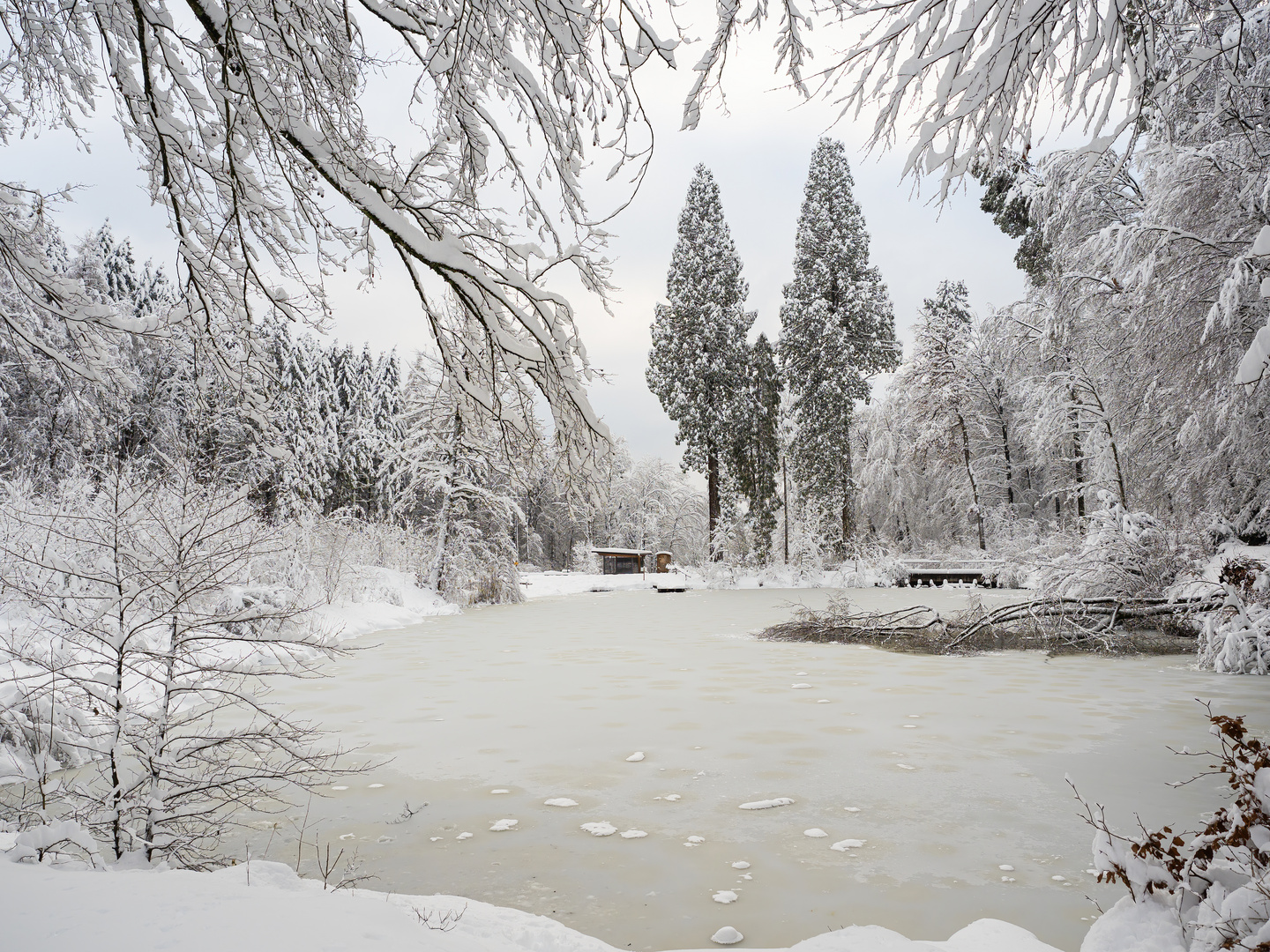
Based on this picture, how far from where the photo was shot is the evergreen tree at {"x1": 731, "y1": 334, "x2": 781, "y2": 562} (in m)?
25.5

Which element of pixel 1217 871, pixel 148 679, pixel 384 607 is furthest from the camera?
pixel 384 607

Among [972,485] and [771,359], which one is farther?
[771,359]

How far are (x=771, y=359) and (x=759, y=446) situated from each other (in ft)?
11.0

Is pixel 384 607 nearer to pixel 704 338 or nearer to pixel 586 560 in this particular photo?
pixel 704 338

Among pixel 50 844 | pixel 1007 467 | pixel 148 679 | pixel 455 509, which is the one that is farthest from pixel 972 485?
pixel 50 844

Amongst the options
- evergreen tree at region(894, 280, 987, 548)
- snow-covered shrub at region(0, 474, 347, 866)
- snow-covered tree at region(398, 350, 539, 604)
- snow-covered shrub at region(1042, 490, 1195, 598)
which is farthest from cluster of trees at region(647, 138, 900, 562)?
snow-covered shrub at region(0, 474, 347, 866)

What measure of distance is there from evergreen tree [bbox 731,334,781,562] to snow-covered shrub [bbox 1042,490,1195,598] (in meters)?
14.6

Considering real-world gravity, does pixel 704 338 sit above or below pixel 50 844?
above

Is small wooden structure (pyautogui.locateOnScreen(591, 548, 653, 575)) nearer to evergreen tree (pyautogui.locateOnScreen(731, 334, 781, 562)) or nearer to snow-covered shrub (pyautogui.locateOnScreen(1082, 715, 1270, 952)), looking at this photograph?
evergreen tree (pyautogui.locateOnScreen(731, 334, 781, 562))

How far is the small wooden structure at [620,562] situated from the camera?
3651 cm

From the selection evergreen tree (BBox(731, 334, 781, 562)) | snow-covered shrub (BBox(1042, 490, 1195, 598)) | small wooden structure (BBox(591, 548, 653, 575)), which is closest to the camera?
snow-covered shrub (BBox(1042, 490, 1195, 598))

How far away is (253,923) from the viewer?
5.90 feet

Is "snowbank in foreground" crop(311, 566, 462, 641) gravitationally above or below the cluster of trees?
below

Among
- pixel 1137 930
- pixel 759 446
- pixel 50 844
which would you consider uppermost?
pixel 759 446
